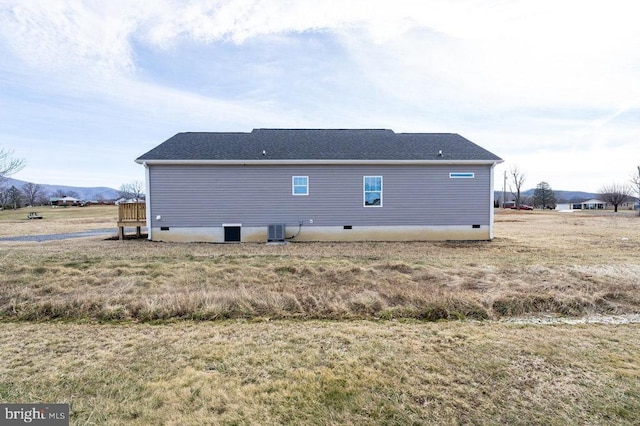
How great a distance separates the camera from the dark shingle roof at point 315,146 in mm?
11734

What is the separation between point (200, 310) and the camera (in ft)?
13.9

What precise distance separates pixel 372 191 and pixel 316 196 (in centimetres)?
221

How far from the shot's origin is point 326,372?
265cm

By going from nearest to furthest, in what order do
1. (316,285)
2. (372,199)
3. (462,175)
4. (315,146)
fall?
1. (316,285)
2. (372,199)
3. (462,175)
4. (315,146)

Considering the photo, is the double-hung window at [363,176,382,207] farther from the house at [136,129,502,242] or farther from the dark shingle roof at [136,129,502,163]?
the dark shingle roof at [136,129,502,163]

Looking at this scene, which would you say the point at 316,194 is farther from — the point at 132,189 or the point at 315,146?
the point at 132,189

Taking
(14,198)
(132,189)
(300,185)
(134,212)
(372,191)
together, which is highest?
(132,189)

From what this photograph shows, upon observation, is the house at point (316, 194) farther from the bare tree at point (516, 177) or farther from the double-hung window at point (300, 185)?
the bare tree at point (516, 177)

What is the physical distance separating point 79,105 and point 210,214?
1164 centimetres

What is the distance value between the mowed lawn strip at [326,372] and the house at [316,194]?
8038 millimetres

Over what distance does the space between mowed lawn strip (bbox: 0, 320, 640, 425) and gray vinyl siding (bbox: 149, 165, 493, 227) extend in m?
8.06

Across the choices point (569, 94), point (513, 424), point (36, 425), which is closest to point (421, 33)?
point (569, 94)

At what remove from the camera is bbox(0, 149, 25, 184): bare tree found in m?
21.3

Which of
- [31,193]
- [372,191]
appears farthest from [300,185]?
[31,193]
